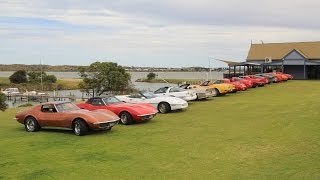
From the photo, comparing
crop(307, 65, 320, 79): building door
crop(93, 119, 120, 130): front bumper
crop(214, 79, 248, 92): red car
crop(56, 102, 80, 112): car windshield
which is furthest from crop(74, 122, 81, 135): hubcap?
crop(307, 65, 320, 79): building door

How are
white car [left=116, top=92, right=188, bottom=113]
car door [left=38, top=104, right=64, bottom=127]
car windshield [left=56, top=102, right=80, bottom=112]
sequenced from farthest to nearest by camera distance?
white car [left=116, top=92, right=188, bottom=113] → car windshield [left=56, top=102, right=80, bottom=112] → car door [left=38, top=104, right=64, bottom=127]

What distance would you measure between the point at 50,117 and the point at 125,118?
3224mm

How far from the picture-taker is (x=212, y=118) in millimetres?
19000

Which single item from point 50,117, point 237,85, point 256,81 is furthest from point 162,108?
point 256,81

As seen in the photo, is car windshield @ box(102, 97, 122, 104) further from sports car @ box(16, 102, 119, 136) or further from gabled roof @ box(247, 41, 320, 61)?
gabled roof @ box(247, 41, 320, 61)

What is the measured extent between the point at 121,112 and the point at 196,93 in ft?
33.7

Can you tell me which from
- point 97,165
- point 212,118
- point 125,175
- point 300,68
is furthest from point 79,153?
point 300,68

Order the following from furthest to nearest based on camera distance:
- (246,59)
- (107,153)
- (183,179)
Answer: (246,59), (107,153), (183,179)

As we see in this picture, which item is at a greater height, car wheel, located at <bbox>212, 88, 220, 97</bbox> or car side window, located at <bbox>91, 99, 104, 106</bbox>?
car side window, located at <bbox>91, 99, 104, 106</bbox>

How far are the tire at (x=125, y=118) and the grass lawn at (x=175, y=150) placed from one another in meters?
0.53

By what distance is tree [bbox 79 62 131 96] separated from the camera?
75688 millimetres

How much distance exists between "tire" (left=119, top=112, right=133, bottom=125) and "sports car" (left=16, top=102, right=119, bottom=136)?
1763 millimetres

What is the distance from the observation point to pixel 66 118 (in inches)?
603

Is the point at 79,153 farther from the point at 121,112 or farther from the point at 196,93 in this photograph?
the point at 196,93
